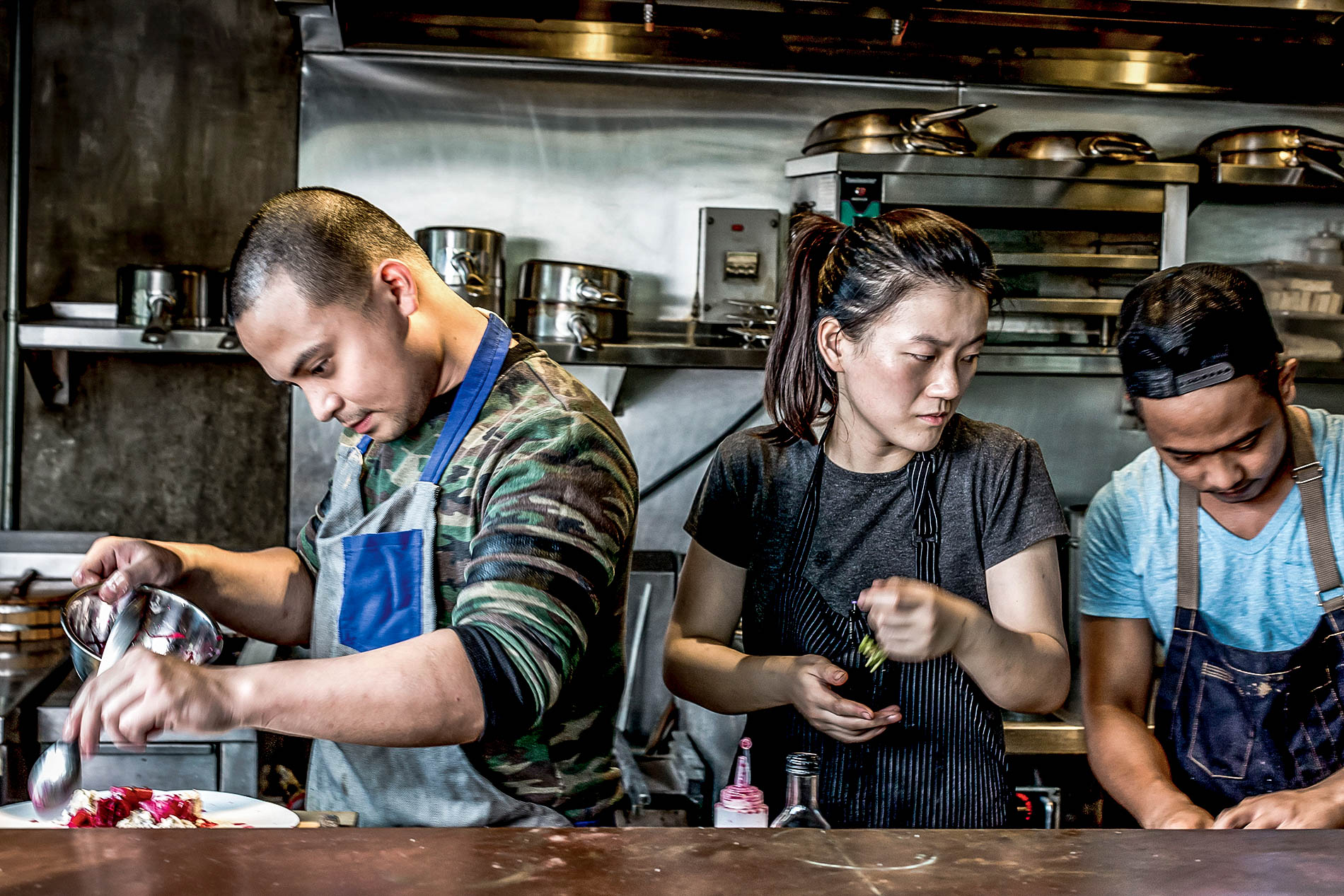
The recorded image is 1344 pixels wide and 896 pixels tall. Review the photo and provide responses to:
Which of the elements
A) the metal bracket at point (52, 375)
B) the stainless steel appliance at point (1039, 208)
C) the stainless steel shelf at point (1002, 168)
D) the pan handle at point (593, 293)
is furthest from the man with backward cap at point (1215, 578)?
the metal bracket at point (52, 375)

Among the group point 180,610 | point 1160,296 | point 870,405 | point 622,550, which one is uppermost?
point 1160,296

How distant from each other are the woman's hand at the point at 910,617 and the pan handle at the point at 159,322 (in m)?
2.26

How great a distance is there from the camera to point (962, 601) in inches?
59.6

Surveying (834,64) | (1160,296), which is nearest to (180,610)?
(1160,296)

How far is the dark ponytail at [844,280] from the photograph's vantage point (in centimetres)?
166

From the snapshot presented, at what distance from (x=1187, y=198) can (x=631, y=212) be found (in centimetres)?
160

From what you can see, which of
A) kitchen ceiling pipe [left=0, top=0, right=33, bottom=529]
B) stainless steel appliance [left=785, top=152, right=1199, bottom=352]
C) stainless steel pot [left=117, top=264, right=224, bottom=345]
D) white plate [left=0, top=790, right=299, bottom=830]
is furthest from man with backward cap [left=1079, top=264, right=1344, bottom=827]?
kitchen ceiling pipe [left=0, top=0, right=33, bottom=529]

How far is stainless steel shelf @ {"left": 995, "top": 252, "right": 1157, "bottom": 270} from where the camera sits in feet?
10.8

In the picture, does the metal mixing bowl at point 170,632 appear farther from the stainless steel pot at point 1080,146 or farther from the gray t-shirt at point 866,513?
the stainless steel pot at point 1080,146

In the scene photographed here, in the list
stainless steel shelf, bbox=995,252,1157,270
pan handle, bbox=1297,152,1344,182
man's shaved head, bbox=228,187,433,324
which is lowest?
man's shaved head, bbox=228,187,433,324

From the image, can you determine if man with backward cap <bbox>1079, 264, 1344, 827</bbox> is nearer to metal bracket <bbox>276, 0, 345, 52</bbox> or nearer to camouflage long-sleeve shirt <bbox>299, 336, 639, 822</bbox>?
camouflage long-sleeve shirt <bbox>299, 336, 639, 822</bbox>

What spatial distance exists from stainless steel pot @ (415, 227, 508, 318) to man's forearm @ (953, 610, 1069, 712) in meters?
1.96

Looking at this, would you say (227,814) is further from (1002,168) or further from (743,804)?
(1002,168)

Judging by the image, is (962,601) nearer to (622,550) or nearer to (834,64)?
(622,550)
